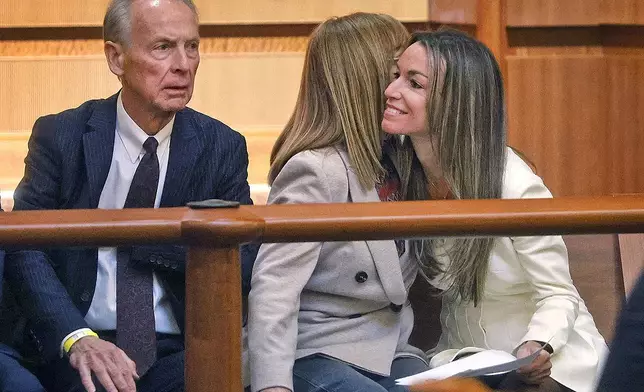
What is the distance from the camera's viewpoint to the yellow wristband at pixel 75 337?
6.89 ft

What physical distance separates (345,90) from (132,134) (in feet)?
1.50

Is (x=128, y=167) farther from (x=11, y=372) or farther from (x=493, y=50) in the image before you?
(x=493, y=50)

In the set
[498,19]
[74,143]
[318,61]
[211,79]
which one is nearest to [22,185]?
[74,143]

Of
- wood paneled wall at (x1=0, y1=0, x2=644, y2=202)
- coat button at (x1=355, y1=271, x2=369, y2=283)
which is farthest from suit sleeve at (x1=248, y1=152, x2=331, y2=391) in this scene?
wood paneled wall at (x1=0, y1=0, x2=644, y2=202)

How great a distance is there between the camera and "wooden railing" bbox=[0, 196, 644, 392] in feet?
5.63

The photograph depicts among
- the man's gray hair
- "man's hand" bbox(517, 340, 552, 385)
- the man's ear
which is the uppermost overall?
the man's gray hair

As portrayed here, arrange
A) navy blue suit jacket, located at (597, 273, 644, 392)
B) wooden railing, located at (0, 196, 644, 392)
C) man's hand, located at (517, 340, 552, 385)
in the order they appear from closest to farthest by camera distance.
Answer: navy blue suit jacket, located at (597, 273, 644, 392)
wooden railing, located at (0, 196, 644, 392)
man's hand, located at (517, 340, 552, 385)

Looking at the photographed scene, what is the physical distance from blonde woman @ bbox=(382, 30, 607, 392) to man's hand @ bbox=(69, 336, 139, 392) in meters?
0.48

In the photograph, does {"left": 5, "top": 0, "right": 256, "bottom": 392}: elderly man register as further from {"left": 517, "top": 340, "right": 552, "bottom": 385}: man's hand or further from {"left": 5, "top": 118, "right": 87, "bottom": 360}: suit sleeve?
{"left": 517, "top": 340, "right": 552, "bottom": 385}: man's hand

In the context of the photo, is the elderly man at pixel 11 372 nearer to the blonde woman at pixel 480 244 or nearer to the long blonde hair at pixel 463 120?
the blonde woman at pixel 480 244

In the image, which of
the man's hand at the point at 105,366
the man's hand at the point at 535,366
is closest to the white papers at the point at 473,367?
the man's hand at the point at 535,366

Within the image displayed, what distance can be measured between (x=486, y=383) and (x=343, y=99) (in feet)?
2.93

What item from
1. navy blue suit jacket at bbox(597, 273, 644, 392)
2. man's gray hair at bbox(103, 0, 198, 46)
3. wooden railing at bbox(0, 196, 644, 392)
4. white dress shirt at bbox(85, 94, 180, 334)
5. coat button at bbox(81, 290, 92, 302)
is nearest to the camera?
navy blue suit jacket at bbox(597, 273, 644, 392)

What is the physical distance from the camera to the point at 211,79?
4.30 meters
